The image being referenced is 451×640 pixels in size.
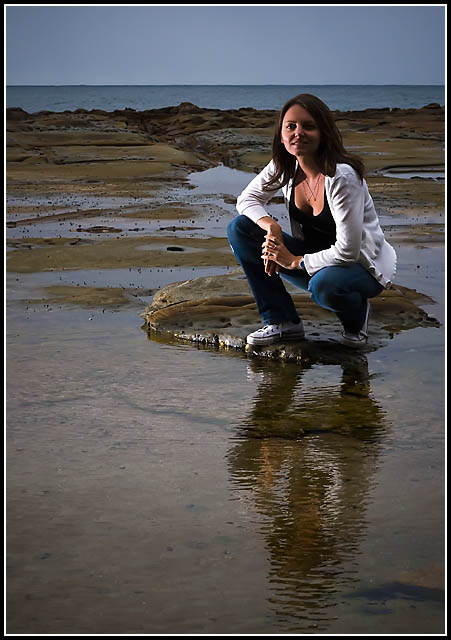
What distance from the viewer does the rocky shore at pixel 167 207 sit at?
532cm

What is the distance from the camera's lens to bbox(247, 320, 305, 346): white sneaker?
4.68m

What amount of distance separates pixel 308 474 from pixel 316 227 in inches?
67.4

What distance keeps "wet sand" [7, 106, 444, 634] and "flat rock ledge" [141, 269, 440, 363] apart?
8 cm

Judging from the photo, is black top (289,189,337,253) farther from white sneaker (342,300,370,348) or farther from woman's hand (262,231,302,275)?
white sneaker (342,300,370,348)

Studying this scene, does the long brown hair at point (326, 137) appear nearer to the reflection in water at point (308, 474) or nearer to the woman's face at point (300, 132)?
the woman's face at point (300, 132)

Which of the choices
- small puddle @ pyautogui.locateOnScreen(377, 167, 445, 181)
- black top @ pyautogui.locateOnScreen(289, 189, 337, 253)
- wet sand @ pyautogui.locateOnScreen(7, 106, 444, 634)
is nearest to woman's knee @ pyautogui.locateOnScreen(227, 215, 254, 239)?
black top @ pyautogui.locateOnScreen(289, 189, 337, 253)

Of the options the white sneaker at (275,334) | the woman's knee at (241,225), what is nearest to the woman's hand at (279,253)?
the woman's knee at (241,225)

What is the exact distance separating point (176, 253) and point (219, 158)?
1027 centimetres

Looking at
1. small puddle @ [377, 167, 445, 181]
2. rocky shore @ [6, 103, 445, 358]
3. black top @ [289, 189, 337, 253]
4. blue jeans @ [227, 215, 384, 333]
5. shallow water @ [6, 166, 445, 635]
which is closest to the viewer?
shallow water @ [6, 166, 445, 635]

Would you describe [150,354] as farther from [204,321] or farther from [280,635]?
[280,635]

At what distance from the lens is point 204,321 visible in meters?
5.11

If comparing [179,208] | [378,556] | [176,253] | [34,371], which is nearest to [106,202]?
[179,208]

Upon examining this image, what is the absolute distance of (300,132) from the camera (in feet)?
13.7

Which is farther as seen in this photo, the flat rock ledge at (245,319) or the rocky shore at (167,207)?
the rocky shore at (167,207)
